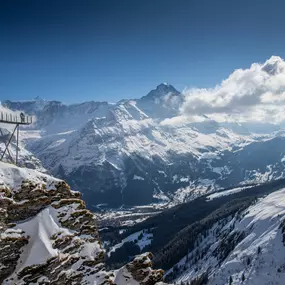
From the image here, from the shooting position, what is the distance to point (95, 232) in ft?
148

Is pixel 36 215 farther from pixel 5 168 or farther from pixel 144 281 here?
pixel 144 281

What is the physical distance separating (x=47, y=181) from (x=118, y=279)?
54.4ft

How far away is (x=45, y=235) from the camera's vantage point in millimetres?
40094

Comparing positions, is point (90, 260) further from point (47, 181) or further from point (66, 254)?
point (47, 181)

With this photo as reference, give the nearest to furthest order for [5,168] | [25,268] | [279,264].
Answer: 1. [25,268]
2. [5,168]
3. [279,264]

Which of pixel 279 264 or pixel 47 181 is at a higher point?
pixel 47 181

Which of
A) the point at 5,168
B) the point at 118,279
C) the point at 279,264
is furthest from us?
the point at 279,264

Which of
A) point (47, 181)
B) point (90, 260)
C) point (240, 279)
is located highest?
point (47, 181)

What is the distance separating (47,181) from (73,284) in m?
13.3

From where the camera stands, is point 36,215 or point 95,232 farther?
point 95,232

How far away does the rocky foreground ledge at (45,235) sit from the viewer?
1502 inches

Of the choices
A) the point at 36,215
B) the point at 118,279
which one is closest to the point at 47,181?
the point at 36,215

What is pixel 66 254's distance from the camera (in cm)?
4084

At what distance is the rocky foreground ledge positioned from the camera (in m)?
38.2
